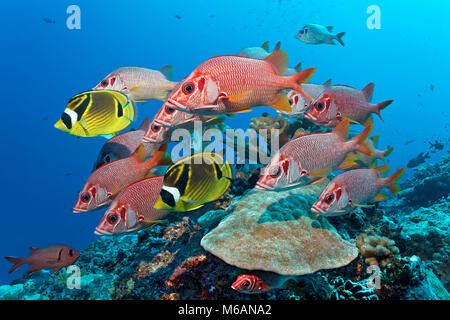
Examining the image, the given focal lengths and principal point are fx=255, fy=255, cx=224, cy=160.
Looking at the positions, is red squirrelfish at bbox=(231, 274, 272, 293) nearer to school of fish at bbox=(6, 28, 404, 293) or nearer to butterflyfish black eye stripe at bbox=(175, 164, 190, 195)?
school of fish at bbox=(6, 28, 404, 293)

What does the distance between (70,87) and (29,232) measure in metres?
44.4

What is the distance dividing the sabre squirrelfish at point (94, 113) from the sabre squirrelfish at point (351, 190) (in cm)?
241

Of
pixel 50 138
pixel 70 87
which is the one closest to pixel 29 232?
pixel 50 138

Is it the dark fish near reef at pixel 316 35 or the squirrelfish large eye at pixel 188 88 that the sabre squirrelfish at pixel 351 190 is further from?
the dark fish near reef at pixel 316 35

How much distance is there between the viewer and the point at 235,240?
2828 mm

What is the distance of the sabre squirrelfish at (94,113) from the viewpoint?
8.93 ft

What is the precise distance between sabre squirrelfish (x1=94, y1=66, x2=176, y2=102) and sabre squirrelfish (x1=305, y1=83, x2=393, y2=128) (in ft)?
6.62

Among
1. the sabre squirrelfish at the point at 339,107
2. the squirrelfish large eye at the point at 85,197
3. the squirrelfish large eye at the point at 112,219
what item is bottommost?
the squirrelfish large eye at the point at 112,219

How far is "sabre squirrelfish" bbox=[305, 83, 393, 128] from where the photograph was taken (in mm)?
3441

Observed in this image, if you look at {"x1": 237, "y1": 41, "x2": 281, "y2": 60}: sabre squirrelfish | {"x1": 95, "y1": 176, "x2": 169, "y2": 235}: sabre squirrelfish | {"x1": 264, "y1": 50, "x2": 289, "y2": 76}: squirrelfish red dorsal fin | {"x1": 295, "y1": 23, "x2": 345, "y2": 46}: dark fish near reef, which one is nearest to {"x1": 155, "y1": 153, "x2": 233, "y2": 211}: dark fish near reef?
{"x1": 95, "y1": 176, "x2": 169, "y2": 235}: sabre squirrelfish

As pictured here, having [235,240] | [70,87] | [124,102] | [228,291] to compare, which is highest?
[70,87]

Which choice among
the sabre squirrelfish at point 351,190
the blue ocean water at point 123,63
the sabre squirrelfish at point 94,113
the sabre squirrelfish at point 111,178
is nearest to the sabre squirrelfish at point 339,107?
the sabre squirrelfish at point 351,190

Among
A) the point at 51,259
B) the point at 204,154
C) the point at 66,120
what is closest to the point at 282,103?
the point at 204,154
